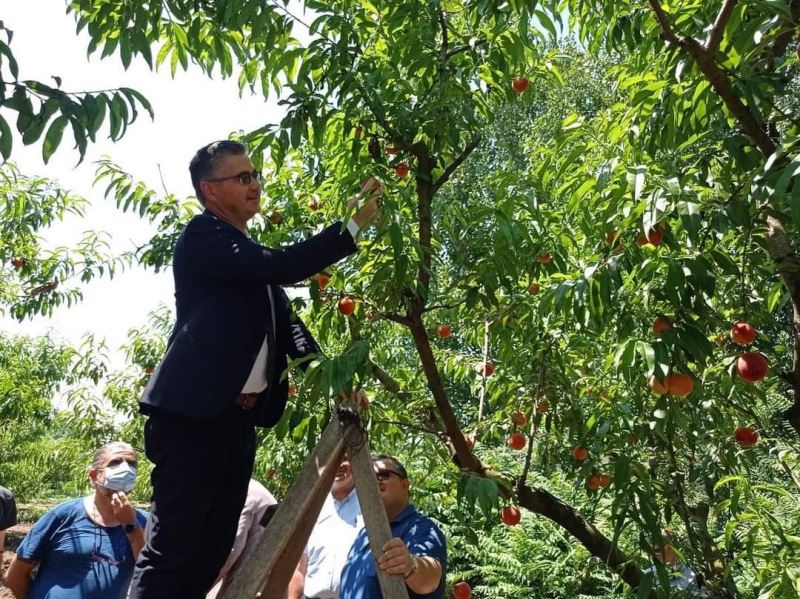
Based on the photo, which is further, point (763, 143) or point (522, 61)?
point (522, 61)

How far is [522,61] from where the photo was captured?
326cm

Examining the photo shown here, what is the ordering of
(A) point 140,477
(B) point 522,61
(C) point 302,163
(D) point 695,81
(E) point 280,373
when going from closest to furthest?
(D) point 695,81 < (E) point 280,373 < (B) point 522,61 < (C) point 302,163 < (A) point 140,477

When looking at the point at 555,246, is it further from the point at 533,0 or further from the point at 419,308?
the point at 533,0

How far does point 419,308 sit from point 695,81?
1.20m

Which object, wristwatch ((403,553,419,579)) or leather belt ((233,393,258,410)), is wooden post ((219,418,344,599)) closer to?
leather belt ((233,393,258,410))

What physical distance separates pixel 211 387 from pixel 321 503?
62cm

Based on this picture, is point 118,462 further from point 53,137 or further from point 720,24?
point 720,24

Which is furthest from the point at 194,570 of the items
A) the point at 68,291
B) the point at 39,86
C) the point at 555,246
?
the point at 68,291

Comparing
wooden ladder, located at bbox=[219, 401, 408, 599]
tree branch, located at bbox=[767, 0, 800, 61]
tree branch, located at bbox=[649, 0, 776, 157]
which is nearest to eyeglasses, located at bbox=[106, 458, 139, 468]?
wooden ladder, located at bbox=[219, 401, 408, 599]

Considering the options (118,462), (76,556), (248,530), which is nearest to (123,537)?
(76,556)

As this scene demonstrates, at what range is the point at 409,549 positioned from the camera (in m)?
2.89

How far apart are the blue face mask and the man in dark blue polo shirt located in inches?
40.4

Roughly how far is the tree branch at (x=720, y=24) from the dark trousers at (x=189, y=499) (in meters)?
1.68

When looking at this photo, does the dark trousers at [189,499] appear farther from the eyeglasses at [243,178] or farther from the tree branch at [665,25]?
the tree branch at [665,25]
